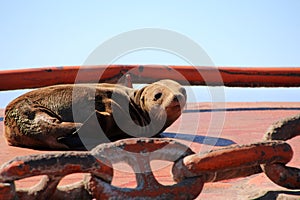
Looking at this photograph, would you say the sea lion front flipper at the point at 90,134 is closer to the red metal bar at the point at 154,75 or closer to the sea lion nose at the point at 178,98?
the sea lion nose at the point at 178,98

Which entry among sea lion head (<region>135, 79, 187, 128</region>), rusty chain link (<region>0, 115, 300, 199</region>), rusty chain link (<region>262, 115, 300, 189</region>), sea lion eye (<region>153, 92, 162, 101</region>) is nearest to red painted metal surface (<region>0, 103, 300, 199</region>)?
rusty chain link (<region>262, 115, 300, 189</region>)

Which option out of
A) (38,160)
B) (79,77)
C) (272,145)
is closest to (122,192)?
(38,160)

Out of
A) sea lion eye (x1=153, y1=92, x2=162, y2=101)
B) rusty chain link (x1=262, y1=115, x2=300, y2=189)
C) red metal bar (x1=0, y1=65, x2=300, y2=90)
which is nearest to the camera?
rusty chain link (x1=262, y1=115, x2=300, y2=189)

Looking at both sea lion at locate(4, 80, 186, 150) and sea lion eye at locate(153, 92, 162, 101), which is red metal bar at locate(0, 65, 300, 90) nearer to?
sea lion at locate(4, 80, 186, 150)

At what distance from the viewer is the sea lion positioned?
13.6 ft

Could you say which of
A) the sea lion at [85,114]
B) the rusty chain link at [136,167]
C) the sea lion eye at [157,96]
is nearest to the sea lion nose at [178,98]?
the sea lion at [85,114]

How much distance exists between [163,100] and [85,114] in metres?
0.67

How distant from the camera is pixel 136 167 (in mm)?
1703

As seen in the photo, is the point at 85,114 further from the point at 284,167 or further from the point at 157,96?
the point at 284,167

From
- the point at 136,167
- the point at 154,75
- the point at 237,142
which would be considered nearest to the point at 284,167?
the point at 136,167

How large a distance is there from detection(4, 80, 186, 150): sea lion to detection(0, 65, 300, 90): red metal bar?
1.06 meters

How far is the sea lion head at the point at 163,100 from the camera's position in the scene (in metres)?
4.31

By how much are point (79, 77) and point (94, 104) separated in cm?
125

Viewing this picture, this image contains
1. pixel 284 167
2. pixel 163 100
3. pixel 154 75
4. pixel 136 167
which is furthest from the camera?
pixel 154 75
